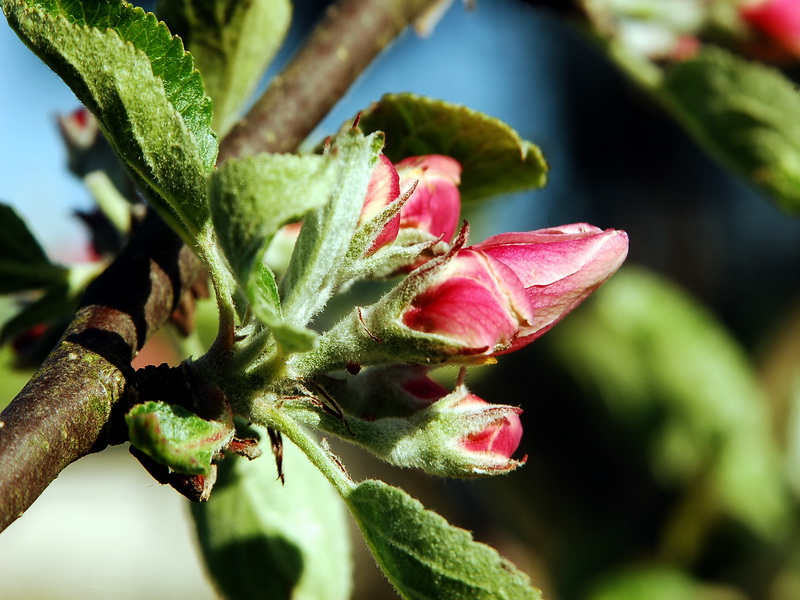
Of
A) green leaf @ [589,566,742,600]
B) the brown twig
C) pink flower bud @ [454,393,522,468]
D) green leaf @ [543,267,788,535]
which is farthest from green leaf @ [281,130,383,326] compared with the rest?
green leaf @ [543,267,788,535]

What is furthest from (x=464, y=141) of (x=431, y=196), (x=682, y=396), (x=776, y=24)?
(x=682, y=396)

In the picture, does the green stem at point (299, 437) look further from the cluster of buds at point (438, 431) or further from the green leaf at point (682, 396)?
the green leaf at point (682, 396)

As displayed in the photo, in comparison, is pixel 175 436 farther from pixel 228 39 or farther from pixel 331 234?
pixel 228 39

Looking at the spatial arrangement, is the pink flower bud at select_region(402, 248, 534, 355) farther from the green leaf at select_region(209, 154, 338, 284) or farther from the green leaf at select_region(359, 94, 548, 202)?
the green leaf at select_region(359, 94, 548, 202)

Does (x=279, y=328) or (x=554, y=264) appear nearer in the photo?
(x=279, y=328)

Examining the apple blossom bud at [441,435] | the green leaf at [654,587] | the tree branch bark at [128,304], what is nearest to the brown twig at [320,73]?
the tree branch bark at [128,304]
